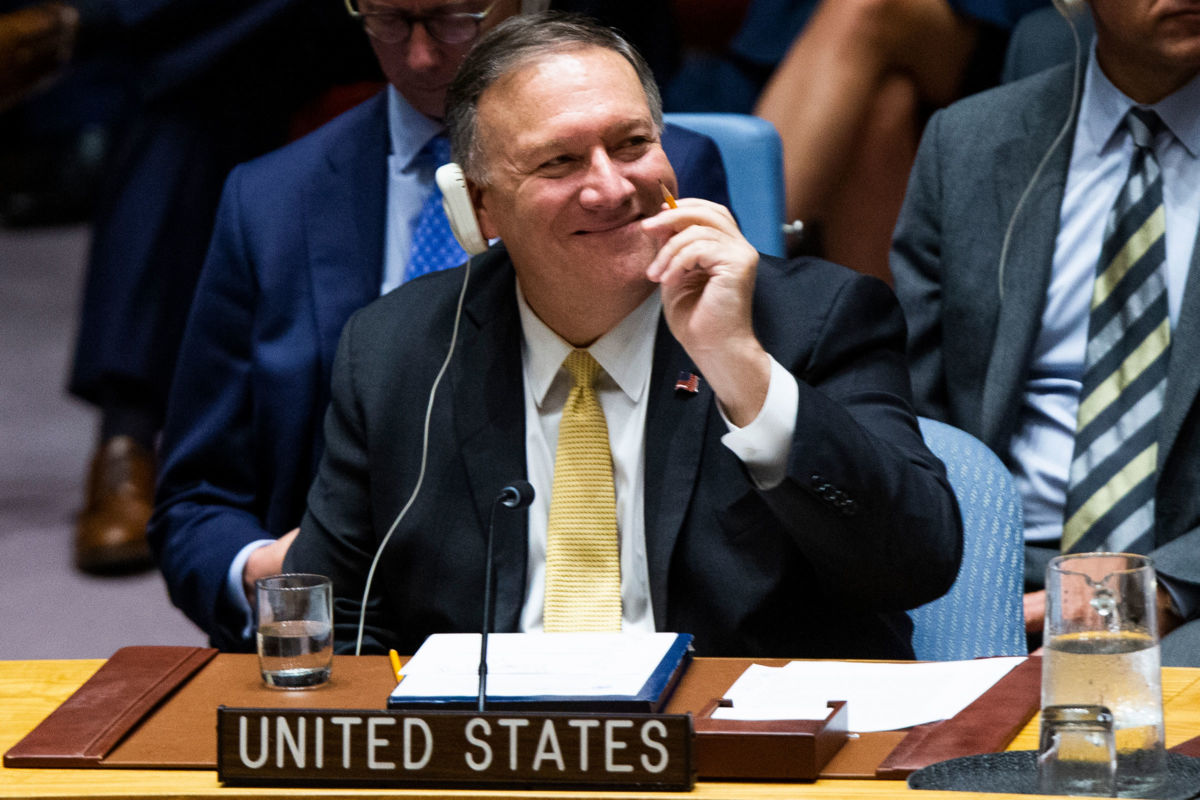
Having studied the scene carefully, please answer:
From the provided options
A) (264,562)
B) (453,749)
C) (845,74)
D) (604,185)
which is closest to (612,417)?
(604,185)

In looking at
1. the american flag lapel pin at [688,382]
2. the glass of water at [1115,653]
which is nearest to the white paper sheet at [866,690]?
the glass of water at [1115,653]

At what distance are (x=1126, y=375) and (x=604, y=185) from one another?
3.06 ft

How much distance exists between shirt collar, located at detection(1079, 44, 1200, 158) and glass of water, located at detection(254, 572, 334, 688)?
4.92ft

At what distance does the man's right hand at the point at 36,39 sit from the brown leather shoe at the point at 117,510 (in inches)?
41.7

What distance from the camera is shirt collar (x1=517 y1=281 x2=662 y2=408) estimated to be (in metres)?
1.95

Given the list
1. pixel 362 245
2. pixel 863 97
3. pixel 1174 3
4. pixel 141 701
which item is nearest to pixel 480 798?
pixel 141 701

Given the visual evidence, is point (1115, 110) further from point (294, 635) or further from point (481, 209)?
point (294, 635)

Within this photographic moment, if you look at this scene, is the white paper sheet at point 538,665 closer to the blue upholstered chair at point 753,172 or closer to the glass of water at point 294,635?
the glass of water at point 294,635

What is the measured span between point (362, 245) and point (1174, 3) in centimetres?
122

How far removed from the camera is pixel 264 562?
2.36m

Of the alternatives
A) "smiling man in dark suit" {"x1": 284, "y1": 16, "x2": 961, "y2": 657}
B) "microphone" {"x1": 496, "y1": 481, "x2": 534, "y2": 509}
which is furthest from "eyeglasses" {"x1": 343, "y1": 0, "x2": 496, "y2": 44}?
"microphone" {"x1": 496, "y1": 481, "x2": 534, "y2": 509}

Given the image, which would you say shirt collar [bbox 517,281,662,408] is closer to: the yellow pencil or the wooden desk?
the yellow pencil

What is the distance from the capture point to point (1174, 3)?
2.38 m

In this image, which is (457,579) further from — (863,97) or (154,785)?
(863,97)
